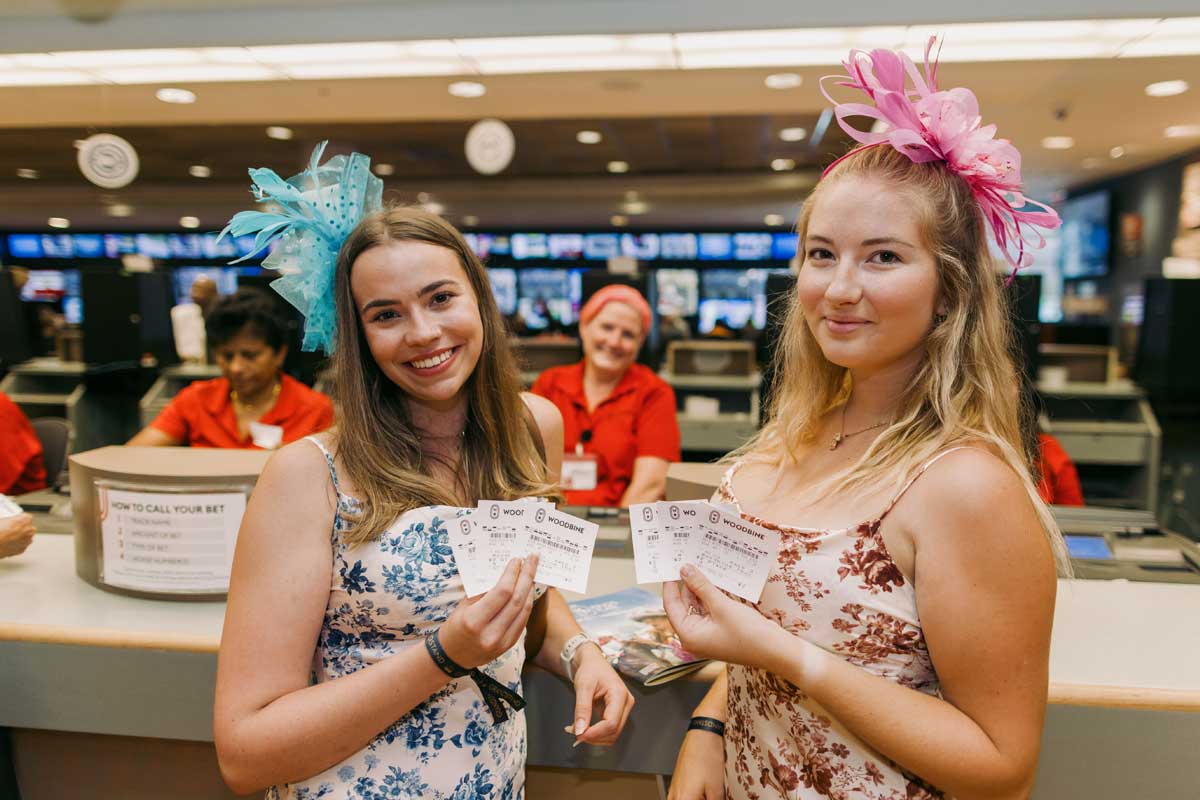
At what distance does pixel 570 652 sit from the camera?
1.37 meters

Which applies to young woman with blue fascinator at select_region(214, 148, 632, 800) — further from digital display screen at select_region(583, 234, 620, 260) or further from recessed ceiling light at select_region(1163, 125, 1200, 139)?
digital display screen at select_region(583, 234, 620, 260)

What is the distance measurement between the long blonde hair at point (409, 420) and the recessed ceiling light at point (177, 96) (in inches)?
188

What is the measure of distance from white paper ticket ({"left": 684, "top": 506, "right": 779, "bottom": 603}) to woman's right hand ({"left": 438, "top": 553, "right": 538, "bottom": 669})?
0.75 ft

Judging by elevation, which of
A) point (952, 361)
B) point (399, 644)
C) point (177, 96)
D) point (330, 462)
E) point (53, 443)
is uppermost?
point (177, 96)

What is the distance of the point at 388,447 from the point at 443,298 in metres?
0.25

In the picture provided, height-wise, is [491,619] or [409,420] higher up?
[409,420]

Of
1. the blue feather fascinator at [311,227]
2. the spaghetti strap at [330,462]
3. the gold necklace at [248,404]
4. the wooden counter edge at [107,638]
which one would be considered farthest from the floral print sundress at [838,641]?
the gold necklace at [248,404]

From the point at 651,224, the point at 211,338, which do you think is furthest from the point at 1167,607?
the point at 651,224

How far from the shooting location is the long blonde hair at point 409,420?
1188 mm

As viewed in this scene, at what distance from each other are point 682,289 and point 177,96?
6499 mm

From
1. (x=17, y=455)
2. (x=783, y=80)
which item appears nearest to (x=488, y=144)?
(x=783, y=80)

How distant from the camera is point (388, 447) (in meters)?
1.24

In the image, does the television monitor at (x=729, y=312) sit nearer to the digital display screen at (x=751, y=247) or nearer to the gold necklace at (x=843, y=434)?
the digital display screen at (x=751, y=247)

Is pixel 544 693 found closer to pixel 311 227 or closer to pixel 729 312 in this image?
pixel 311 227
